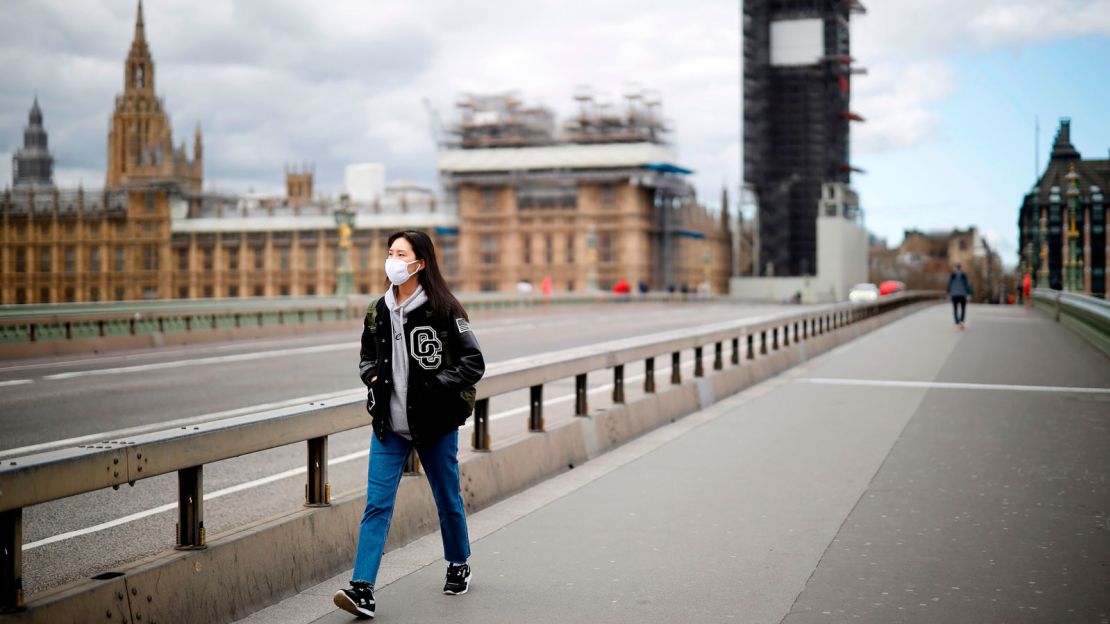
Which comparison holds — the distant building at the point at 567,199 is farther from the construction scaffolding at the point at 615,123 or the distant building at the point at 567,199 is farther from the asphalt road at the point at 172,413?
the asphalt road at the point at 172,413

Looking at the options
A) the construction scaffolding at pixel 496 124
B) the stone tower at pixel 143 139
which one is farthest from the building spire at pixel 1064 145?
the stone tower at pixel 143 139

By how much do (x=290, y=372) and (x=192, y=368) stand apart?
1914 mm

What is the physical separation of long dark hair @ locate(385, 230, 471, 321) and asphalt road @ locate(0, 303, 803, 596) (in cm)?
244

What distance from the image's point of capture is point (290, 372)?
Result: 1917cm

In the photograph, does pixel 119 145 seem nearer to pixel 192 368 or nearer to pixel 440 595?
pixel 192 368

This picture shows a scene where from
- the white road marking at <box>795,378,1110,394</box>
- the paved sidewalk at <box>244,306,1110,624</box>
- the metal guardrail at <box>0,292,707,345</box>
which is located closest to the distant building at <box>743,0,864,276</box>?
the metal guardrail at <box>0,292,707,345</box>

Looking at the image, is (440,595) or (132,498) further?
(132,498)

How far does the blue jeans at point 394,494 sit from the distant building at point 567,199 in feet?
349

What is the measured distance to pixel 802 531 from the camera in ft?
24.8

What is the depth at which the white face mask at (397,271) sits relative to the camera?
17.9ft

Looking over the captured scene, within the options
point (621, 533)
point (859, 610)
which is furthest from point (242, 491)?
point (859, 610)

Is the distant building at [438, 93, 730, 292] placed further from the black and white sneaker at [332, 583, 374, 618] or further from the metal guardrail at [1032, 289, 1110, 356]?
the black and white sneaker at [332, 583, 374, 618]

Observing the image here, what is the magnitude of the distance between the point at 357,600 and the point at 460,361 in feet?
3.92

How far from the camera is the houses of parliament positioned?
112m
